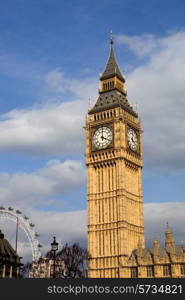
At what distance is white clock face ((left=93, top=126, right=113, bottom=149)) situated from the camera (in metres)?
108

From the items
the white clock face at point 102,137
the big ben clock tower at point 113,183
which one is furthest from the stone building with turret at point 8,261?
the white clock face at point 102,137

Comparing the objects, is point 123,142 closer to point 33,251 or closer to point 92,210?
point 92,210

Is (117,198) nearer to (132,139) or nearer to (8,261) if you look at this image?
(132,139)

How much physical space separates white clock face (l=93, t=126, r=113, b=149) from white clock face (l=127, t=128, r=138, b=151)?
14.4 feet

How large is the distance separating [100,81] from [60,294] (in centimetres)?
8848

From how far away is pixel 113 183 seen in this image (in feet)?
342

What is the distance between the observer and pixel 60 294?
111ft

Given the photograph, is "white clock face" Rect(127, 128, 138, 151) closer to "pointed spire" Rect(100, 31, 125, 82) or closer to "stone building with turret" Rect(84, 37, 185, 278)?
"stone building with turret" Rect(84, 37, 185, 278)

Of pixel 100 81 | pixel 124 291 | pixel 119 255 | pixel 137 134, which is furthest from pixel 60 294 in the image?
pixel 100 81

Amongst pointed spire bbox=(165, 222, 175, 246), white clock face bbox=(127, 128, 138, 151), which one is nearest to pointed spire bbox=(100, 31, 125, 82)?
white clock face bbox=(127, 128, 138, 151)

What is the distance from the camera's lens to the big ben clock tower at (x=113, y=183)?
99750mm

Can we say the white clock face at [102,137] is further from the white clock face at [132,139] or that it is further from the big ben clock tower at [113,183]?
the white clock face at [132,139]

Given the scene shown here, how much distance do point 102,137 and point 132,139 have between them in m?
6.84

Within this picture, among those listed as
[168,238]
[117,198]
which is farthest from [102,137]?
[168,238]
